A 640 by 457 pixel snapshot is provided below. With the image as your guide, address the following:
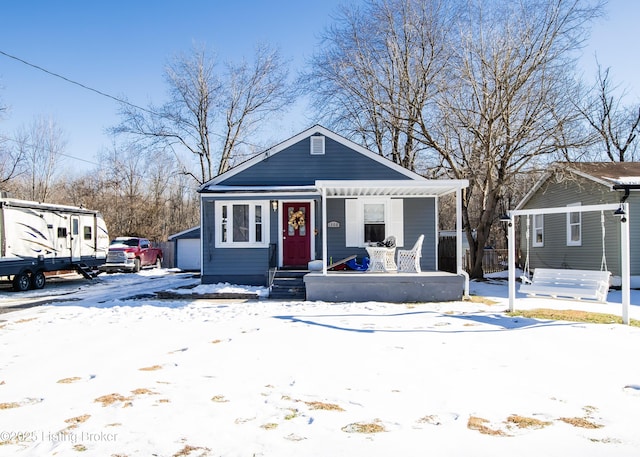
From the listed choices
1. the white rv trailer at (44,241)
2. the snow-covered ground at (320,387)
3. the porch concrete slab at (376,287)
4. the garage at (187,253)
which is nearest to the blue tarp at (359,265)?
the porch concrete slab at (376,287)

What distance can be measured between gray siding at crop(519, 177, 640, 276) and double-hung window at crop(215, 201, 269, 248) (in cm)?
1043

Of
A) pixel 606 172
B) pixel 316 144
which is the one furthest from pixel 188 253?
pixel 606 172

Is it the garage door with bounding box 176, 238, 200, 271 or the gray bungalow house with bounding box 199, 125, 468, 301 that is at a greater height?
the gray bungalow house with bounding box 199, 125, 468, 301

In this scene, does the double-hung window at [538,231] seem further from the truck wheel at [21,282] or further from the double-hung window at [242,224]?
the truck wheel at [21,282]

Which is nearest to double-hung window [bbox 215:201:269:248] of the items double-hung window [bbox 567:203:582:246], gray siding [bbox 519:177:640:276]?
gray siding [bbox 519:177:640:276]

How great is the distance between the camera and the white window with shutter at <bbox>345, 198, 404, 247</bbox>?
13.3 metres

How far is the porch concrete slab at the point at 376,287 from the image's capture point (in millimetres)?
10641

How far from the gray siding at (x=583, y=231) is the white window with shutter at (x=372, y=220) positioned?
6432 millimetres

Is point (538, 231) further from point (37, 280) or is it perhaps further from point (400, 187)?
point (37, 280)

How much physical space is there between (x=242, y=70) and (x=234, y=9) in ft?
52.0

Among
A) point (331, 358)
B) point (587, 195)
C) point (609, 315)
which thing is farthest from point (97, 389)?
point (587, 195)

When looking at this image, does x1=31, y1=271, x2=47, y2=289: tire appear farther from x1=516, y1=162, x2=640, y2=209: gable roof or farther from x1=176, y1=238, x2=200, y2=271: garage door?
x1=516, y1=162, x2=640, y2=209: gable roof

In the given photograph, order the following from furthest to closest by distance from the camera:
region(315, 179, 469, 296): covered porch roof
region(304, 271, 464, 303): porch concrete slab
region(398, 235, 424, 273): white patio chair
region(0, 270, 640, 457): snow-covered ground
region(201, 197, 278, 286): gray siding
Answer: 1. region(201, 197, 278, 286): gray siding
2. region(398, 235, 424, 273): white patio chair
3. region(315, 179, 469, 296): covered porch roof
4. region(304, 271, 464, 303): porch concrete slab
5. region(0, 270, 640, 457): snow-covered ground

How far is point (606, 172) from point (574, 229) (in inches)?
90.2
